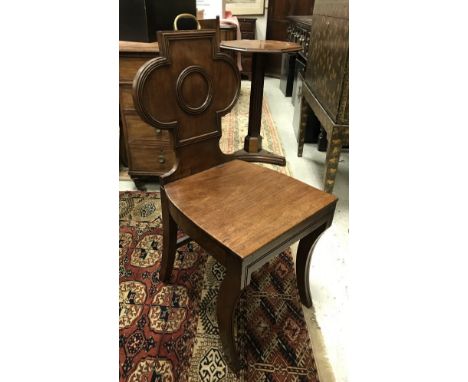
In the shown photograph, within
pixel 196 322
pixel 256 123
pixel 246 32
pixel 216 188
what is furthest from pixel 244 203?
pixel 246 32

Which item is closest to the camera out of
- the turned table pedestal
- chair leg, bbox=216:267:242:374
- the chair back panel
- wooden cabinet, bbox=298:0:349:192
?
chair leg, bbox=216:267:242:374

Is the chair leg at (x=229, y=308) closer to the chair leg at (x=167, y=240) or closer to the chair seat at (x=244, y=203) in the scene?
the chair seat at (x=244, y=203)

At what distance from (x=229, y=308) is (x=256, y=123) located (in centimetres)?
200

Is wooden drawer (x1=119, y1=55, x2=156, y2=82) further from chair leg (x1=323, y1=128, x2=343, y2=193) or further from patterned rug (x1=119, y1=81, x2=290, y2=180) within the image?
chair leg (x1=323, y1=128, x2=343, y2=193)

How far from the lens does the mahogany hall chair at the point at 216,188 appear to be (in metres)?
0.90

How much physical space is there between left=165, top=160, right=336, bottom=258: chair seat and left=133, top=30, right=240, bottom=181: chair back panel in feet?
0.36

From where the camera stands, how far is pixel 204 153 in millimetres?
1238

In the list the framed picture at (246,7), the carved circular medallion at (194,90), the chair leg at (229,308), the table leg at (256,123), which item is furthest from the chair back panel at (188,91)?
the framed picture at (246,7)

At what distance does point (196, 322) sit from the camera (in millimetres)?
1236

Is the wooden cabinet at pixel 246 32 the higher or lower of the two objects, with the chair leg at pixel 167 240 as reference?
higher

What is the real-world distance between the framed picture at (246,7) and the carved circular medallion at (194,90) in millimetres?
5089

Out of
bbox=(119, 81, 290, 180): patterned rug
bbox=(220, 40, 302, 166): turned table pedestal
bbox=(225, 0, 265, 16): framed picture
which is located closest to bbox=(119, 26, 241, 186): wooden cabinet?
bbox=(119, 81, 290, 180): patterned rug

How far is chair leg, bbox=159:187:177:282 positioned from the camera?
118cm

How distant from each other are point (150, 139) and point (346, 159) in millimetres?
1673
